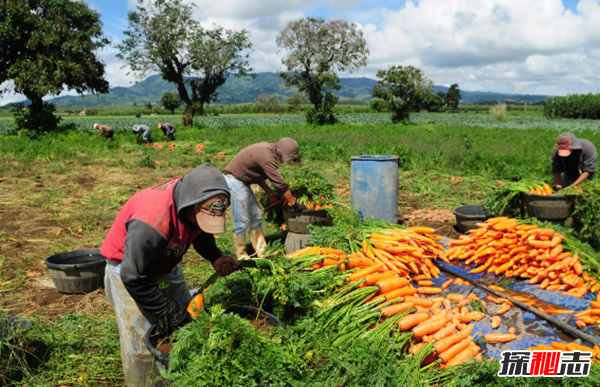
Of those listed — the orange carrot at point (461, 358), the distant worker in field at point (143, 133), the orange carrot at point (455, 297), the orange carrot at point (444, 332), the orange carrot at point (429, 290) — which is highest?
the distant worker in field at point (143, 133)

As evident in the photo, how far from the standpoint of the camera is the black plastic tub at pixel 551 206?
5.84 metres

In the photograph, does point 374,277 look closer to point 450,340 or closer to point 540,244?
point 450,340

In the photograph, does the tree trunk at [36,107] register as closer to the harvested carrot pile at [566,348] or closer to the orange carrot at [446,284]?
the orange carrot at [446,284]

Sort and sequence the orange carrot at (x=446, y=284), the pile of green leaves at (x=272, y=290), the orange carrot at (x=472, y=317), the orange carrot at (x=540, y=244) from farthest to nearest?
the orange carrot at (x=540, y=244) < the orange carrot at (x=446, y=284) < the orange carrot at (x=472, y=317) < the pile of green leaves at (x=272, y=290)

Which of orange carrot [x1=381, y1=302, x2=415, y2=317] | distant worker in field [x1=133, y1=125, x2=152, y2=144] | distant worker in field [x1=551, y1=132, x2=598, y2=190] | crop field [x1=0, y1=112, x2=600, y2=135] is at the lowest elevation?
orange carrot [x1=381, y1=302, x2=415, y2=317]

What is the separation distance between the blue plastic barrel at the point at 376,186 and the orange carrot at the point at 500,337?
3182 mm

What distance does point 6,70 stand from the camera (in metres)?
22.8

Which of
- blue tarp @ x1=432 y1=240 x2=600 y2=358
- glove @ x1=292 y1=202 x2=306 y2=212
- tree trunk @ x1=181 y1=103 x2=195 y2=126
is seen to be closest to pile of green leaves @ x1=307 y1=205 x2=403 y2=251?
glove @ x1=292 y1=202 x2=306 y2=212

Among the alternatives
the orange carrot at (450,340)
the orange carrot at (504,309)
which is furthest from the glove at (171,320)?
the orange carrot at (504,309)

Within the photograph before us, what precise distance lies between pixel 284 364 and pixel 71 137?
23042 mm

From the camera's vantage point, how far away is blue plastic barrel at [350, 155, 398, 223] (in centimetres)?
662

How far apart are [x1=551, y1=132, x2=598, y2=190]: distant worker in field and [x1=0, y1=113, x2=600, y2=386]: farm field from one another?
565mm

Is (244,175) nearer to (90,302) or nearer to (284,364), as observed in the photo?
(90,302)

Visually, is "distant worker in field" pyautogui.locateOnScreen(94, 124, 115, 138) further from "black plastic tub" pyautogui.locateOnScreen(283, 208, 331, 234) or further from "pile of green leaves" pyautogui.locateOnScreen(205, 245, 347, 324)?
"pile of green leaves" pyautogui.locateOnScreen(205, 245, 347, 324)
